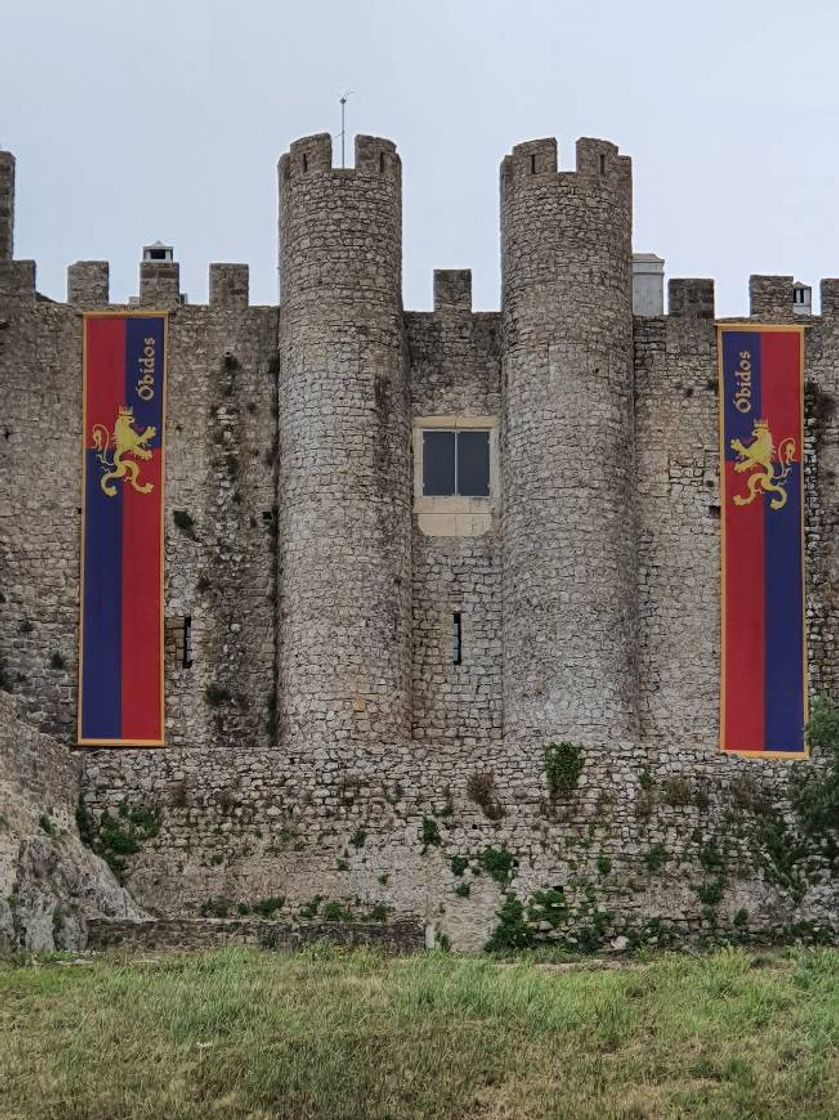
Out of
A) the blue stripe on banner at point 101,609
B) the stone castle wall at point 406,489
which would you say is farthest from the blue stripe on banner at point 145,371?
the blue stripe on banner at point 101,609

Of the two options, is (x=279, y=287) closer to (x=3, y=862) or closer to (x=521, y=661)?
(x=521, y=661)

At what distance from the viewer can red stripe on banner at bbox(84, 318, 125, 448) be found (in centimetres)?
4894

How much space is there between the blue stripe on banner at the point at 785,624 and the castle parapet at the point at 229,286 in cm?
932

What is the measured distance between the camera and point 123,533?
159 feet

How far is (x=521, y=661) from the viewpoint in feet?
156

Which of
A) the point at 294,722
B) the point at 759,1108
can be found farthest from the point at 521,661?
the point at 759,1108

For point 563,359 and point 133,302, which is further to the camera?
point 133,302

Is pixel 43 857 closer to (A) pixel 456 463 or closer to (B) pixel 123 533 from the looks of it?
(B) pixel 123 533

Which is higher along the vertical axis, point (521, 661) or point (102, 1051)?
point (521, 661)

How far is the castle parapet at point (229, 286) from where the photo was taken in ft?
163

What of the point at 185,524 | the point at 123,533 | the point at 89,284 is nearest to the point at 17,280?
the point at 89,284

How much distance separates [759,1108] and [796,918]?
1356 centimetres

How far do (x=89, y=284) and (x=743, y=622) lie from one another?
12.1m

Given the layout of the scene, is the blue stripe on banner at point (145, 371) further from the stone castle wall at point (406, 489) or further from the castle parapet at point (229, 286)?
the castle parapet at point (229, 286)
